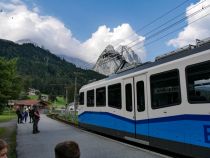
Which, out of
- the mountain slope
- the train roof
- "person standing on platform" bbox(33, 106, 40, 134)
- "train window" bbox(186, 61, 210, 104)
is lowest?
"person standing on platform" bbox(33, 106, 40, 134)

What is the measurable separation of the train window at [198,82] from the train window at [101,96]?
8.12 meters

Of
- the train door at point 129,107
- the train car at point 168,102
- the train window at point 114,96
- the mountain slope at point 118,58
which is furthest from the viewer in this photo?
the mountain slope at point 118,58

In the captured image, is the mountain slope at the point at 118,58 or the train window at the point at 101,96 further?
the mountain slope at the point at 118,58

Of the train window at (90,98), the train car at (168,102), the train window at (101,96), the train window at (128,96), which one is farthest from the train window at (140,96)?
the train window at (90,98)

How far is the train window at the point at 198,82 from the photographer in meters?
9.22

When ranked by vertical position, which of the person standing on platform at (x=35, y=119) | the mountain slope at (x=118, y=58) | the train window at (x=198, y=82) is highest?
the mountain slope at (x=118, y=58)

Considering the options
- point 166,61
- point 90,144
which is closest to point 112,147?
point 90,144

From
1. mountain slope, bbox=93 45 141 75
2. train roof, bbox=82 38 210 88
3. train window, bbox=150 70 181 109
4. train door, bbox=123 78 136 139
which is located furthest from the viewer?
mountain slope, bbox=93 45 141 75

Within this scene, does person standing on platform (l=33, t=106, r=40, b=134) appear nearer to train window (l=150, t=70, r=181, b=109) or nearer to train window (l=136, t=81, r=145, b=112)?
train window (l=136, t=81, r=145, b=112)

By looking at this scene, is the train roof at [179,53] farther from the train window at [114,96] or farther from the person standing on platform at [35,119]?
the person standing on platform at [35,119]

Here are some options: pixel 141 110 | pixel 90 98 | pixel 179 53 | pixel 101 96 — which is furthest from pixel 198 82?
pixel 90 98

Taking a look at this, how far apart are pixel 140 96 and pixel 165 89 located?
2.01m

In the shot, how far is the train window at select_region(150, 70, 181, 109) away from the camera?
417 inches

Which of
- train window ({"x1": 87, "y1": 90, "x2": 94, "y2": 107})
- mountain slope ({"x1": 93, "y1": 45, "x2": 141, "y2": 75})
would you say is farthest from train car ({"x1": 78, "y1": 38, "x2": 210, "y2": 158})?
train window ({"x1": 87, "y1": 90, "x2": 94, "y2": 107})
